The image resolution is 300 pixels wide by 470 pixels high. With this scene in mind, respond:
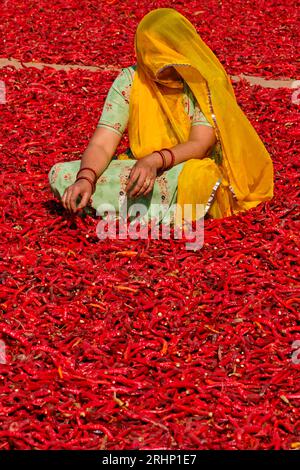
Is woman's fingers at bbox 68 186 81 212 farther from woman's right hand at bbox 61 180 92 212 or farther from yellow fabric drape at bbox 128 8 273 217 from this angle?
yellow fabric drape at bbox 128 8 273 217

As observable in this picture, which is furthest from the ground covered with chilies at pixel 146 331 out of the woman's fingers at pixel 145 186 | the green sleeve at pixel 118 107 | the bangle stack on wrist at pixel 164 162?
the green sleeve at pixel 118 107

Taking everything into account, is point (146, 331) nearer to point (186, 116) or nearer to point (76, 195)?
point (76, 195)

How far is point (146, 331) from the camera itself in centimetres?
441

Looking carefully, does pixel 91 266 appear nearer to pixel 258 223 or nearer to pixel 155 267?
pixel 155 267

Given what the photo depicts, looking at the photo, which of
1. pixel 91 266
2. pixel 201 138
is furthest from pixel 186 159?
pixel 91 266

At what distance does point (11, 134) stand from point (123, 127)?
5.39 ft

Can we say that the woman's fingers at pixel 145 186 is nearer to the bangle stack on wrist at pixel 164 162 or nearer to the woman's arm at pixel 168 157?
the woman's arm at pixel 168 157

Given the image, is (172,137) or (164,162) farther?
(172,137)

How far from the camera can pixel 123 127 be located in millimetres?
5551

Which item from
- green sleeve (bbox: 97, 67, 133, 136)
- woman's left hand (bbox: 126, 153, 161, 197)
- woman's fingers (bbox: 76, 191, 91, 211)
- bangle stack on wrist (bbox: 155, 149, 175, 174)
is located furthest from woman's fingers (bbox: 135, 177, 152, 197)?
green sleeve (bbox: 97, 67, 133, 136)

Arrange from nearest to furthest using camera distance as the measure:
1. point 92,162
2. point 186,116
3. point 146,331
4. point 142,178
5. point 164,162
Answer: point 146,331, point 142,178, point 164,162, point 92,162, point 186,116

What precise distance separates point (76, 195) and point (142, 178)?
45 cm

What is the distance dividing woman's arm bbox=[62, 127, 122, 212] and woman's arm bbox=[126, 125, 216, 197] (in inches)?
11.6

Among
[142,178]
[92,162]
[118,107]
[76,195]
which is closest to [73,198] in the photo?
[76,195]
